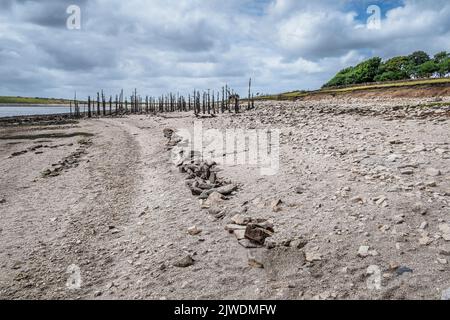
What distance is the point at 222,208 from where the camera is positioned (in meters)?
8.60

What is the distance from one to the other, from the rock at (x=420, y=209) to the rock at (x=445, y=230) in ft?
1.64

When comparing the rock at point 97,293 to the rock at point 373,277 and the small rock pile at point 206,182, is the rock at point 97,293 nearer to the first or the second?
the small rock pile at point 206,182

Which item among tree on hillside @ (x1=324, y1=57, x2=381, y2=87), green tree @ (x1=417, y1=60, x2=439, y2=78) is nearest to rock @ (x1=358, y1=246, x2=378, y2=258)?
green tree @ (x1=417, y1=60, x2=439, y2=78)

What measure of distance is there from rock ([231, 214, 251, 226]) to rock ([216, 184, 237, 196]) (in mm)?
1769

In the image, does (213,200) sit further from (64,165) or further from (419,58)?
(419,58)

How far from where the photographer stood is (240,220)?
757cm

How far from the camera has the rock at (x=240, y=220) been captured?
749cm

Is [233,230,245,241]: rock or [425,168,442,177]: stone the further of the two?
[425,168,442,177]: stone

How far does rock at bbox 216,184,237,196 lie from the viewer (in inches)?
374

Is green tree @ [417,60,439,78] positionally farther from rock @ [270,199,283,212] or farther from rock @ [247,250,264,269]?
rock @ [247,250,264,269]

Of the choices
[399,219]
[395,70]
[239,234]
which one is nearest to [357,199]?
[399,219]

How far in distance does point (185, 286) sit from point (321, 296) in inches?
87.4
